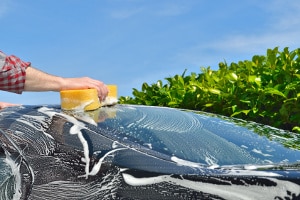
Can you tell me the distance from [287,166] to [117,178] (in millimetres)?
748

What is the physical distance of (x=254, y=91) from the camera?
5867 millimetres

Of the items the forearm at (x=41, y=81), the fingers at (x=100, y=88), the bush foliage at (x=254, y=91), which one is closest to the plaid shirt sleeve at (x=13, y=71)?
the forearm at (x=41, y=81)

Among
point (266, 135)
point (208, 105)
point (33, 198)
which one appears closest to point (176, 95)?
A: point (208, 105)

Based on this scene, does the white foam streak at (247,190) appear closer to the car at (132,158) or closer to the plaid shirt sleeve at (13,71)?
the car at (132,158)

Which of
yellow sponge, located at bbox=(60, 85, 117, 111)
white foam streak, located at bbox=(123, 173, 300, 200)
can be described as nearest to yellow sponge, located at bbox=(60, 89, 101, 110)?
yellow sponge, located at bbox=(60, 85, 117, 111)

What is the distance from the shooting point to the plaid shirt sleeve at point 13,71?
3631mm

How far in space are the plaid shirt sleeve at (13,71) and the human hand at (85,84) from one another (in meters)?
0.38

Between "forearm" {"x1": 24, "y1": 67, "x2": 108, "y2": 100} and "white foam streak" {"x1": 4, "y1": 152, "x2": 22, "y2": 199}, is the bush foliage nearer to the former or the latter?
"forearm" {"x1": 24, "y1": 67, "x2": 108, "y2": 100}

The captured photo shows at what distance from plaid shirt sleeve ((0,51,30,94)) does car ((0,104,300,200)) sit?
0.39 meters

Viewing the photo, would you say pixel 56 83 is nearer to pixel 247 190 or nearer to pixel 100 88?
pixel 100 88

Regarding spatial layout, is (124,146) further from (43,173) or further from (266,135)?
(266,135)

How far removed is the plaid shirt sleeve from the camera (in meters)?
3.63

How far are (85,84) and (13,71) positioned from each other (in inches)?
22.1

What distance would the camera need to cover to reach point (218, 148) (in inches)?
114
